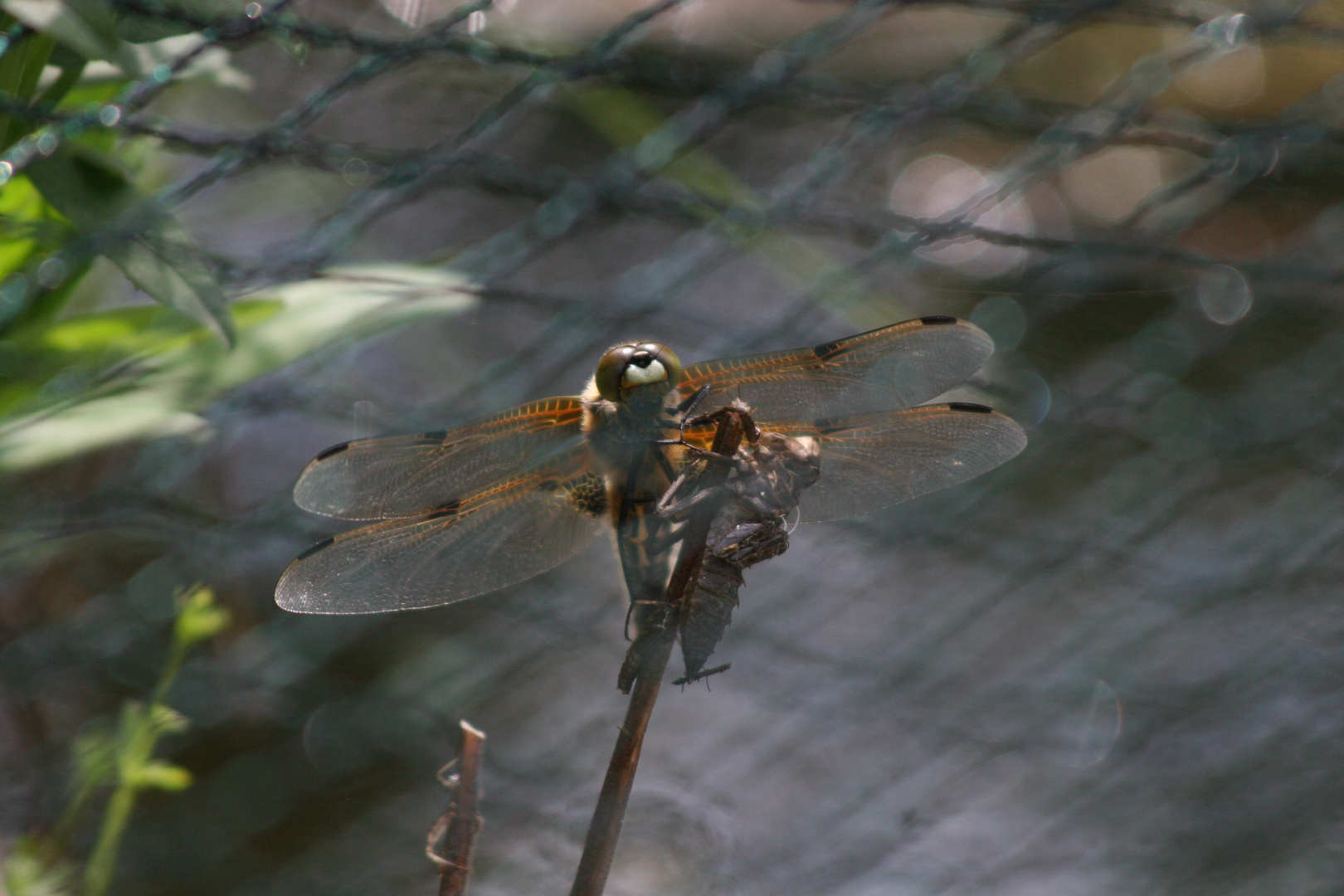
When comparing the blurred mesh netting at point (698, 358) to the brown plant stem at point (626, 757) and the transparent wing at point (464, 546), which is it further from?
the brown plant stem at point (626, 757)

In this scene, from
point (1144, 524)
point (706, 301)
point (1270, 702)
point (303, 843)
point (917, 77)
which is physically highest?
point (917, 77)

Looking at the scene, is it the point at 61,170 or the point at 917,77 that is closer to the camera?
the point at 61,170

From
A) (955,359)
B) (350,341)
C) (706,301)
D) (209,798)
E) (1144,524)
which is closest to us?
(955,359)

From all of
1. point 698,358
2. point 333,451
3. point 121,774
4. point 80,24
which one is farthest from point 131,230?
point 698,358

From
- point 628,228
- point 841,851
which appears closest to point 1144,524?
point 841,851

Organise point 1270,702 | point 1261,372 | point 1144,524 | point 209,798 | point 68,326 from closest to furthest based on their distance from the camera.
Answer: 1. point 68,326
2. point 209,798
3. point 1270,702
4. point 1144,524
5. point 1261,372

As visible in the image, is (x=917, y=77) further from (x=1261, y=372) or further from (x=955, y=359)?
(x=955, y=359)

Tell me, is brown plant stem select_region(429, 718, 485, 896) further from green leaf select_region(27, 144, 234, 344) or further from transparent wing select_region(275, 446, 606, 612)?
green leaf select_region(27, 144, 234, 344)
